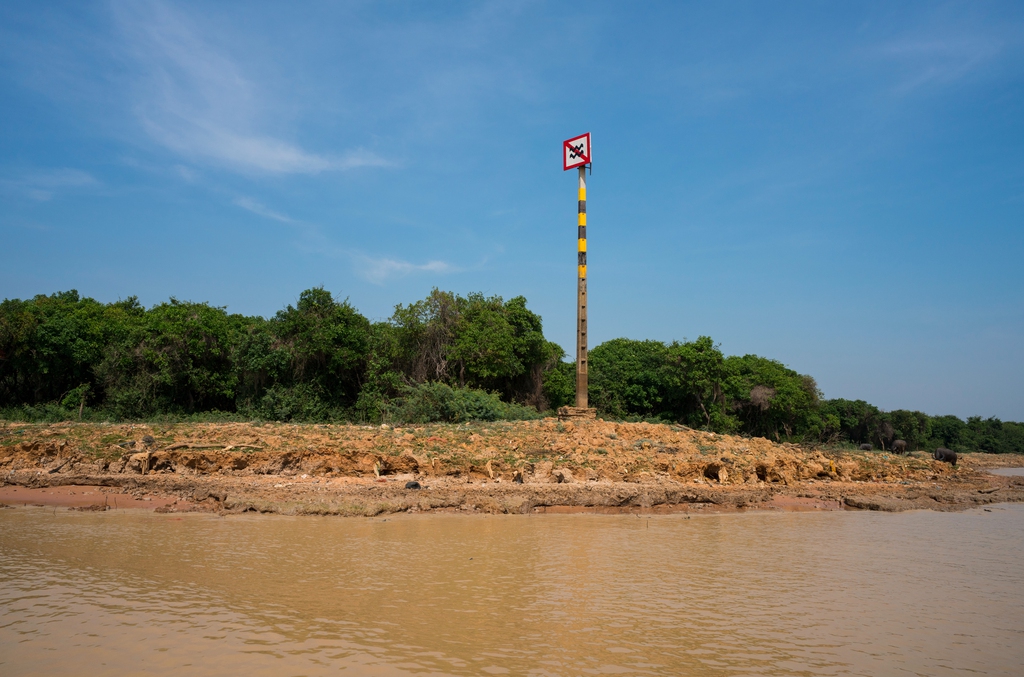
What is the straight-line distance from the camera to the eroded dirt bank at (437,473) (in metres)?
9.91

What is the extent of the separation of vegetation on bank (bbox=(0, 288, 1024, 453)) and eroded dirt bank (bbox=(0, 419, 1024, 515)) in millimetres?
5380

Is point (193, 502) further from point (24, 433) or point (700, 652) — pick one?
point (700, 652)

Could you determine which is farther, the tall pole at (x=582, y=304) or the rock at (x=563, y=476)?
the tall pole at (x=582, y=304)

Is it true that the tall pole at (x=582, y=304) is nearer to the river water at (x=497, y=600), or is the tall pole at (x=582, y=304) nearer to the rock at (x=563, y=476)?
the rock at (x=563, y=476)

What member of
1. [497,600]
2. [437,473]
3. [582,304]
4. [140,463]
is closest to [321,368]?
[582,304]

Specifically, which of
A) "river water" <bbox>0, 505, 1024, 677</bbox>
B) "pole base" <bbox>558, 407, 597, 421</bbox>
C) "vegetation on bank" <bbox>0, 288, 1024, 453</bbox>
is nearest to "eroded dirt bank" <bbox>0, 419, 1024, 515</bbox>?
"river water" <bbox>0, 505, 1024, 677</bbox>

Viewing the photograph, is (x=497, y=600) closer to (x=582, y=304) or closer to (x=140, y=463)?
(x=140, y=463)

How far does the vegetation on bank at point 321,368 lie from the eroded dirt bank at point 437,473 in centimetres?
538

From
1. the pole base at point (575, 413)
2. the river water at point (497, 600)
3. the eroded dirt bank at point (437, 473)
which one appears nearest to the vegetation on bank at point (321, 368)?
the pole base at point (575, 413)

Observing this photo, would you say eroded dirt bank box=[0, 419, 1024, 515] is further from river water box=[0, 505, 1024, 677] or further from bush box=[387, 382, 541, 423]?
bush box=[387, 382, 541, 423]

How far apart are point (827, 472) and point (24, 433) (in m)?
17.6

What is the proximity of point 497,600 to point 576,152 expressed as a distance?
18.8m

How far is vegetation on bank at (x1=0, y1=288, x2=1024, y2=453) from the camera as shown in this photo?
856 inches

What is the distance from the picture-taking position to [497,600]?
503 centimetres
